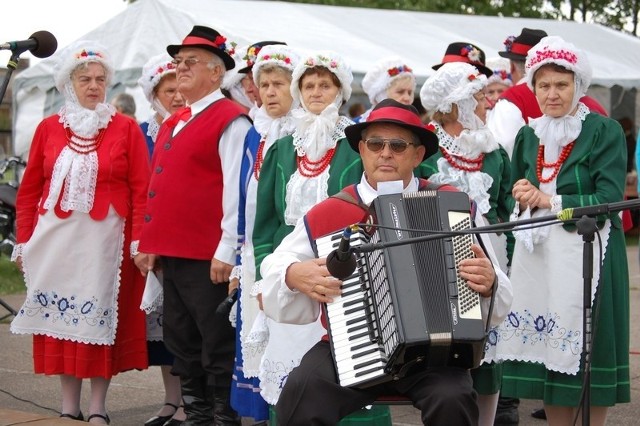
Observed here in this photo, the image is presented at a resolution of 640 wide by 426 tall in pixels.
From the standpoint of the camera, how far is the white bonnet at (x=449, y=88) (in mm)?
5805

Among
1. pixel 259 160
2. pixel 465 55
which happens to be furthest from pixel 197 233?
pixel 465 55

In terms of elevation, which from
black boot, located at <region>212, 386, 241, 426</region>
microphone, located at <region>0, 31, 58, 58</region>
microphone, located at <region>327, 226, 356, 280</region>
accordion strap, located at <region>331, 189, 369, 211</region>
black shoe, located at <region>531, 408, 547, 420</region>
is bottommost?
black shoe, located at <region>531, 408, 547, 420</region>

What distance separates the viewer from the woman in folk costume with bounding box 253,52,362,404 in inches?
200

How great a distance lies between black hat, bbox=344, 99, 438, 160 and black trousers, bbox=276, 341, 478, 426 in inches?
35.0

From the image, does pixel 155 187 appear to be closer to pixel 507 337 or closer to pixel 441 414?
pixel 507 337

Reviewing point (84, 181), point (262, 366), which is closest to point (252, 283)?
point (262, 366)

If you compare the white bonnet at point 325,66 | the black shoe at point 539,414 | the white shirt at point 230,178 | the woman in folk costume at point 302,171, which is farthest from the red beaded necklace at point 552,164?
the black shoe at point 539,414

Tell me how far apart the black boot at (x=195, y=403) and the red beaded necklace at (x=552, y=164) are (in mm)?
2061

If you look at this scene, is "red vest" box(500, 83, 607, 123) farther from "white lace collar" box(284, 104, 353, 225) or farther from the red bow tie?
the red bow tie

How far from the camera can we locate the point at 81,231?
20.1ft

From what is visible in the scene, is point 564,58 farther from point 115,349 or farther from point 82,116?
point 115,349

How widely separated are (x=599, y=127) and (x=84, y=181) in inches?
104

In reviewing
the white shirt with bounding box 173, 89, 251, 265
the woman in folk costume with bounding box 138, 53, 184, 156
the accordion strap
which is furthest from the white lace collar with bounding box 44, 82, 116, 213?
the accordion strap

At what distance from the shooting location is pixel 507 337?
5.40 metres
